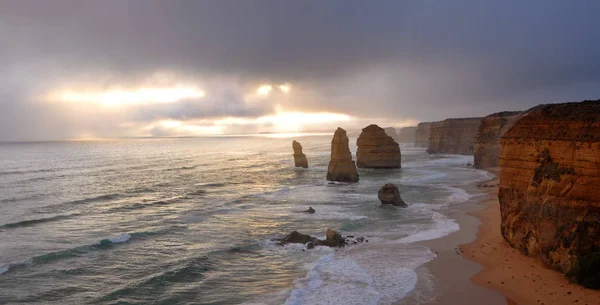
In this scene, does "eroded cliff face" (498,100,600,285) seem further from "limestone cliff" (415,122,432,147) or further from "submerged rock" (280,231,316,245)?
"limestone cliff" (415,122,432,147)

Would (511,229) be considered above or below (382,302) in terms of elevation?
above

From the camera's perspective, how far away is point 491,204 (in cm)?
3912

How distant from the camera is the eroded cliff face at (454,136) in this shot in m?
109

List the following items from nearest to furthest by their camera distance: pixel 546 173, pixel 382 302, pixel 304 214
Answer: pixel 382 302 < pixel 546 173 < pixel 304 214

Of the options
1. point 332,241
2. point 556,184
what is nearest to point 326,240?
point 332,241

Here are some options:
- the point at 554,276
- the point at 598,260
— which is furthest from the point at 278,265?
the point at 598,260

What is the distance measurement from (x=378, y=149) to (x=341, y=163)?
20.6 metres

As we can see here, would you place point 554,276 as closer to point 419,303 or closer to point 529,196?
point 529,196

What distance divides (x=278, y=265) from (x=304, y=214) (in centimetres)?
1456

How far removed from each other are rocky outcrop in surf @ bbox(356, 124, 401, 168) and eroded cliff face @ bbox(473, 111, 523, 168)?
14945 millimetres

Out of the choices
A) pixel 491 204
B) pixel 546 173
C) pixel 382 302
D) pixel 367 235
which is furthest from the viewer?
pixel 491 204

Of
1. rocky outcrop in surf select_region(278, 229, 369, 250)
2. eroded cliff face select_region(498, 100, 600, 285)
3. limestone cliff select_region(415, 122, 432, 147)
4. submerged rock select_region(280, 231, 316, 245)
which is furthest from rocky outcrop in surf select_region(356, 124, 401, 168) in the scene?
limestone cliff select_region(415, 122, 432, 147)

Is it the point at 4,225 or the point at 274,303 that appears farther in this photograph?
the point at 4,225

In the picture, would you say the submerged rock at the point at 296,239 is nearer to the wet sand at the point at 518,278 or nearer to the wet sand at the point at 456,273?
the wet sand at the point at 456,273
